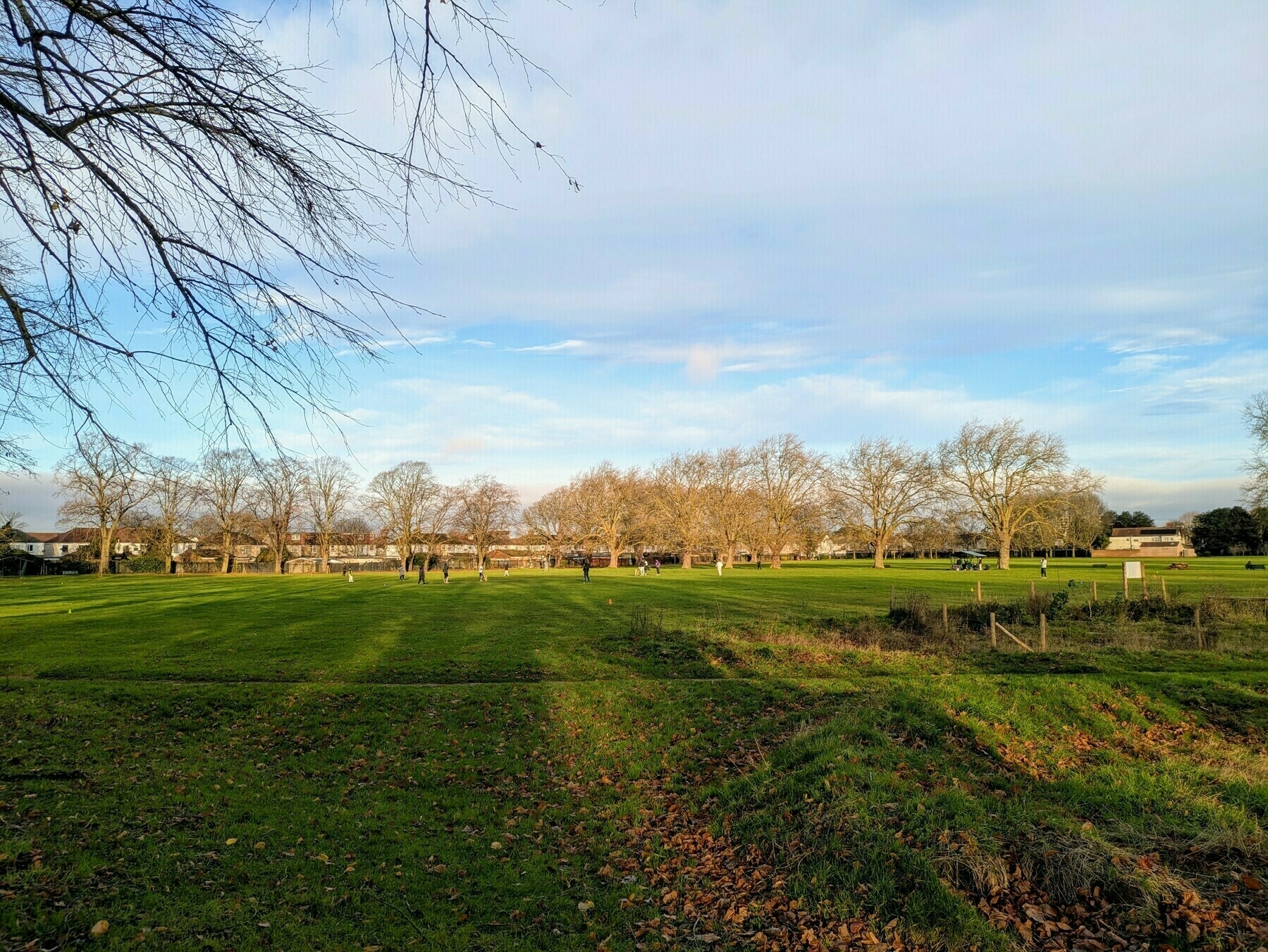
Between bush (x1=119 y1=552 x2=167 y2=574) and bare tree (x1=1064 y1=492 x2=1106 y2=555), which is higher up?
bare tree (x1=1064 y1=492 x2=1106 y2=555)

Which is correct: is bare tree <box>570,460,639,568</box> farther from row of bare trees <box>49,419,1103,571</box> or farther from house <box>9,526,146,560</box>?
house <box>9,526,146,560</box>

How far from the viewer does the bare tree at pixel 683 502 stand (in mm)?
77688

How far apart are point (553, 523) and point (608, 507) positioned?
9418 millimetres

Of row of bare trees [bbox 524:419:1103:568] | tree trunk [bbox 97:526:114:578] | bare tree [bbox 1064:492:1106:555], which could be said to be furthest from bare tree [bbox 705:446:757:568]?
tree trunk [bbox 97:526:114:578]

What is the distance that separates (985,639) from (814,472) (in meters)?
58.0

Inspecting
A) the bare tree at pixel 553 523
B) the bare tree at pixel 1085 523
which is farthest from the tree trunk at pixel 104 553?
the bare tree at pixel 1085 523

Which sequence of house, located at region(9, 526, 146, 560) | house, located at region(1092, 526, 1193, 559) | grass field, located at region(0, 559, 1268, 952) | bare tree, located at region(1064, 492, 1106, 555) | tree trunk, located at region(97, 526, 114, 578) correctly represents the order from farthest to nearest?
house, located at region(1092, 526, 1193, 559) → bare tree, located at region(1064, 492, 1106, 555) → house, located at region(9, 526, 146, 560) → tree trunk, located at region(97, 526, 114, 578) → grass field, located at region(0, 559, 1268, 952)

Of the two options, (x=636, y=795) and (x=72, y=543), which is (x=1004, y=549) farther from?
(x=72, y=543)

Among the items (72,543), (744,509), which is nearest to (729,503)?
(744,509)

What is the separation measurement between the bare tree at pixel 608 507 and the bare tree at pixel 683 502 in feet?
11.6

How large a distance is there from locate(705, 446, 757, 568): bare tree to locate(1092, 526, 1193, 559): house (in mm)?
54543

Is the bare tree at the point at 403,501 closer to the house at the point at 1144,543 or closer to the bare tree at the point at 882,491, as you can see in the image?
the bare tree at the point at 882,491

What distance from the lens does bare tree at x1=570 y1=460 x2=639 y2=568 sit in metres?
84.1

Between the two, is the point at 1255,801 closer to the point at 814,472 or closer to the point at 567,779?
the point at 567,779
